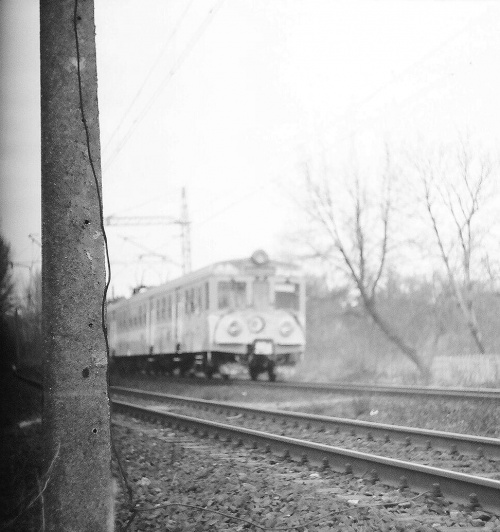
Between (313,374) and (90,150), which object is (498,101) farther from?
(90,150)

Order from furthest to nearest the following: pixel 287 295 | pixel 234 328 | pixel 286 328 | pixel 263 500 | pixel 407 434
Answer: pixel 287 295 < pixel 286 328 < pixel 234 328 < pixel 407 434 < pixel 263 500

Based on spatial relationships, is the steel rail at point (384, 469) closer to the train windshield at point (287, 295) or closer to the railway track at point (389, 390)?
the railway track at point (389, 390)

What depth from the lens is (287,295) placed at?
69.6 ft

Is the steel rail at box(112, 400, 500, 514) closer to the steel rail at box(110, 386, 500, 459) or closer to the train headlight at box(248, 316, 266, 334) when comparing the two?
the steel rail at box(110, 386, 500, 459)

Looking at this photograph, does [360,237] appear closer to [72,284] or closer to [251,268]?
[251,268]

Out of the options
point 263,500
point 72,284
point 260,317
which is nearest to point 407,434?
point 263,500

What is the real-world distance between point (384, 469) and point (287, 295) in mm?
14842

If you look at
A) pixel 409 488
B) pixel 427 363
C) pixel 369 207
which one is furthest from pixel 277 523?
pixel 369 207

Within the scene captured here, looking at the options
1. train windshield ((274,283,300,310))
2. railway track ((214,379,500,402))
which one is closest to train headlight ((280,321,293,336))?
train windshield ((274,283,300,310))

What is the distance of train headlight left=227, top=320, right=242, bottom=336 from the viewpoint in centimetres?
2009

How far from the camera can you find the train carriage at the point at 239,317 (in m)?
20.1

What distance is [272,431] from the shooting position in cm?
1012

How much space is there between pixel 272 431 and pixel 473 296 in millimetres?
11447

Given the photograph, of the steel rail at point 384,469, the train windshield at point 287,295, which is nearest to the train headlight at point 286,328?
the train windshield at point 287,295
